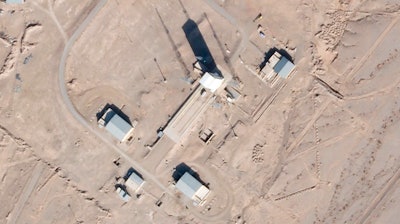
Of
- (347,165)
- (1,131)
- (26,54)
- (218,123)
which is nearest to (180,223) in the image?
(218,123)

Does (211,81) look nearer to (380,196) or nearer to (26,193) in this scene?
(380,196)

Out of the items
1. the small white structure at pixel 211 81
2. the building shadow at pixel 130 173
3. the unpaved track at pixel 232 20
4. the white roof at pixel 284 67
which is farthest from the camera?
the building shadow at pixel 130 173

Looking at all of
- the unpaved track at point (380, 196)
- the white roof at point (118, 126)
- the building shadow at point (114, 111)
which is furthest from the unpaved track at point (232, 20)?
the unpaved track at point (380, 196)

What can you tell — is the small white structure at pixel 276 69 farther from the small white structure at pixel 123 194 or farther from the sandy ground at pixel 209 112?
the small white structure at pixel 123 194

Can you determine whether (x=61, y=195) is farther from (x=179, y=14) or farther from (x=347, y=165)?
(x=347, y=165)

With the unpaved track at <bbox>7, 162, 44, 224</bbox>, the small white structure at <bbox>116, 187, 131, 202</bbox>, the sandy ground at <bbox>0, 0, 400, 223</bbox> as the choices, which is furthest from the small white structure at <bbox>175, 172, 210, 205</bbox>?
the unpaved track at <bbox>7, 162, 44, 224</bbox>
